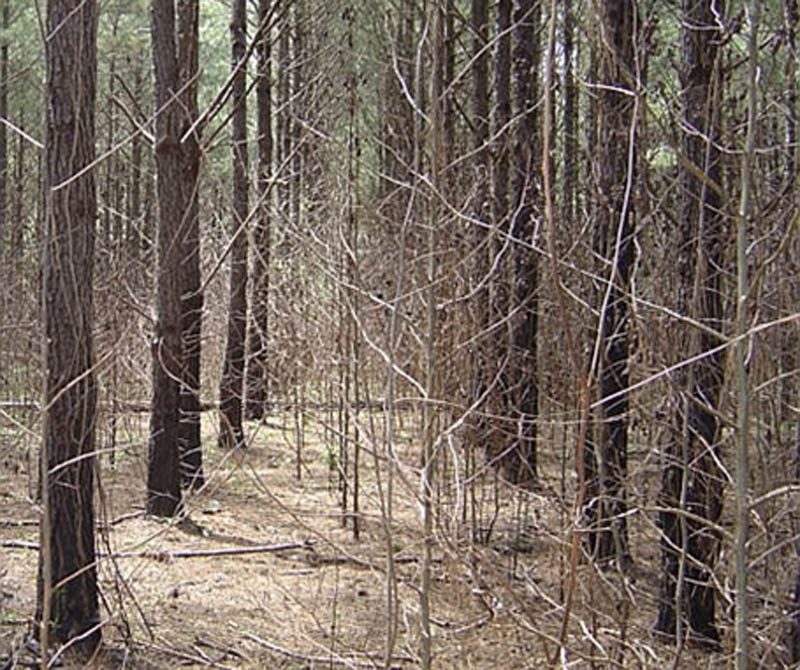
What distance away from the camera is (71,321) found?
430 centimetres

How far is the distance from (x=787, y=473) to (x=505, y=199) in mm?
4513

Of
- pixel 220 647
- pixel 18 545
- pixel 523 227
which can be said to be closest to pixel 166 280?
pixel 18 545

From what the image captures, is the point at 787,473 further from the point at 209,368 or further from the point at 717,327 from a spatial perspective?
the point at 209,368

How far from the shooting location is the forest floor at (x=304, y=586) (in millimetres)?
4508

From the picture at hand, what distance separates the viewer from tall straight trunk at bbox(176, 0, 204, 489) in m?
7.37

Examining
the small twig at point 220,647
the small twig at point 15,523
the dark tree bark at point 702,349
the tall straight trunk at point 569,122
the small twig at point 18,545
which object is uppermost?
the tall straight trunk at point 569,122

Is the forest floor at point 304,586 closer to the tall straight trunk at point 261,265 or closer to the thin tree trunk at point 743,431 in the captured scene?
the thin tree trunk at point 743,431

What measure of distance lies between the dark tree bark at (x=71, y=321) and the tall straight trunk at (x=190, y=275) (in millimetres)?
2779

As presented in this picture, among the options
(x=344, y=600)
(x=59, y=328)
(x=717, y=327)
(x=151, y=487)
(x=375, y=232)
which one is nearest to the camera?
(x=59, y=328)

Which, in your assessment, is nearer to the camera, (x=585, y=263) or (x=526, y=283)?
(x=585, y=263)

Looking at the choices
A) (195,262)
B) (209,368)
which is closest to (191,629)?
(195,262)

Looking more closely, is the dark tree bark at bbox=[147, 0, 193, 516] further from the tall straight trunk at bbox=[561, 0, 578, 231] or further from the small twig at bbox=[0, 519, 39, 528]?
the tall straight trunk at bbox=[561, 0, 578, 231]

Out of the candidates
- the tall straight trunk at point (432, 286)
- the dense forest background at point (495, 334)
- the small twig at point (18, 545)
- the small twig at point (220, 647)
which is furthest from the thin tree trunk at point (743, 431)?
the small twig at point (18, 545)

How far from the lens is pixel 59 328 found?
4285 mm
